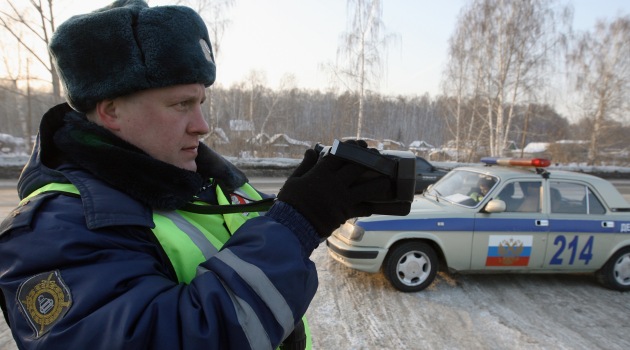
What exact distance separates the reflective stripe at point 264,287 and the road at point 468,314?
8.47ft

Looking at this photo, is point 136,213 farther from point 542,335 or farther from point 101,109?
point 542,335

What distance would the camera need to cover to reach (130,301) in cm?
75

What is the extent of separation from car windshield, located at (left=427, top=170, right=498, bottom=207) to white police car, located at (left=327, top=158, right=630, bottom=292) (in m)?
0.02

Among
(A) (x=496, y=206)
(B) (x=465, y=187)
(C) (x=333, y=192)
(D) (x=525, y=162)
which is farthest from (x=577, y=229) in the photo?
(C) (x=333, y=192)

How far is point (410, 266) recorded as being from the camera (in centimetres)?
434

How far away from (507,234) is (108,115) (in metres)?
4.50

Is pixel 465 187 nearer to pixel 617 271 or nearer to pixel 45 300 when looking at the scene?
pixel 617 271

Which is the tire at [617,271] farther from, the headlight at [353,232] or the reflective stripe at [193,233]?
the reflective stripe at [193,233]

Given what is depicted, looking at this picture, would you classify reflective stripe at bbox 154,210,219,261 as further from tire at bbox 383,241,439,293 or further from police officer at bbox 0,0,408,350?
tire at bbox 383,241,439,293

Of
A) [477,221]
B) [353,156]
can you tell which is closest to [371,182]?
[353,156]

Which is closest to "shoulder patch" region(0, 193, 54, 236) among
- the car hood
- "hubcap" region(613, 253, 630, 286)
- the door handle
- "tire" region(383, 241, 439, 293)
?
the car hood

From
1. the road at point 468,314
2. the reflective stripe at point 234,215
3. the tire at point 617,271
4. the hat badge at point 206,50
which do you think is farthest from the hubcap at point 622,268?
the hat badge at point 206,50

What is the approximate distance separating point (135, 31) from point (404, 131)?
63623 millimetres

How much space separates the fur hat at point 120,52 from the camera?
3.04ft
